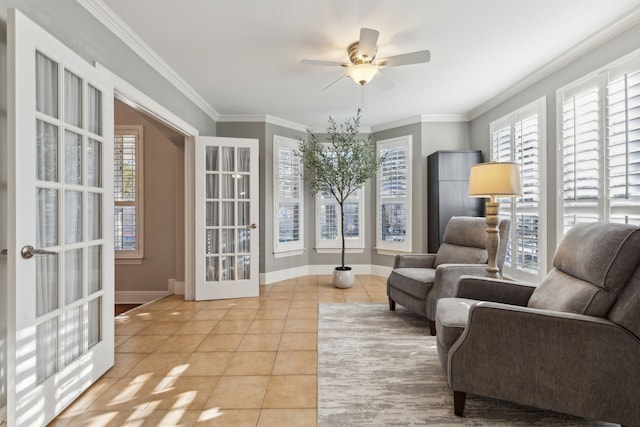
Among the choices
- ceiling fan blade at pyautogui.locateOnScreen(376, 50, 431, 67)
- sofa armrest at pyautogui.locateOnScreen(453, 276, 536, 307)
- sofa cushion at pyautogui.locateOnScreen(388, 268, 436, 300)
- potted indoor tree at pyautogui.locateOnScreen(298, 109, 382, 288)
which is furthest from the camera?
potted indoor tree at pyautogui.locateOnScreen(298, 109, 382, 288)

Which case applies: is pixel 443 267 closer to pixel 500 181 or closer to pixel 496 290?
pixel 496 290

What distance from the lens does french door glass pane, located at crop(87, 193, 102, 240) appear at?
2027 millimetres

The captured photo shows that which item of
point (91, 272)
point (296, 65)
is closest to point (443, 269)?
point (296, 65)

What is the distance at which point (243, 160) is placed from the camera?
13.7 ft

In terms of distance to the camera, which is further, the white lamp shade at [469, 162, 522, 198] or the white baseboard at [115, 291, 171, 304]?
the white baseboard at [115, 291, 171, 304]

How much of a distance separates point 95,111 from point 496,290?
9.80ft

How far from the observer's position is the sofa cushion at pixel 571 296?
5.06 ft

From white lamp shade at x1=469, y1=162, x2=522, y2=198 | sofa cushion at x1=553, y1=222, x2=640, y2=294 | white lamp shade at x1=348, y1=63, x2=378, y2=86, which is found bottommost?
sofa cushion at x1=553, y1=222, x2=640, y2=294

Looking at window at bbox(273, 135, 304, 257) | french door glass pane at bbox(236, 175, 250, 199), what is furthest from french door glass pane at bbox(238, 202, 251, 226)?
window at bbox(273, 135, 304, 257)

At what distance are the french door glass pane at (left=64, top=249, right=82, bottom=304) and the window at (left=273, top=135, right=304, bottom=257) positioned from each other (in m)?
3.04

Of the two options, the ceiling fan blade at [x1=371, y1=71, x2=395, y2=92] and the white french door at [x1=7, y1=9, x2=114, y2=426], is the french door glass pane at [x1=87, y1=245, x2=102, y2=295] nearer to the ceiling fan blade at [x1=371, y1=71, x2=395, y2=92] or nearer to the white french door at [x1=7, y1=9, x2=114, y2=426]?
the white french door at [x1=7, y1=9, x2=114, y2=426]

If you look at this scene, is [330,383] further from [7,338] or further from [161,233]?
[161,233]

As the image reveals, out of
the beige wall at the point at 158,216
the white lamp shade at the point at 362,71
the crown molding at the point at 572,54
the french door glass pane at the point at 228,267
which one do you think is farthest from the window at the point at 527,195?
the beige wall at the point at 158,216

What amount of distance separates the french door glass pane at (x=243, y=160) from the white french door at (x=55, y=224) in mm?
1955
